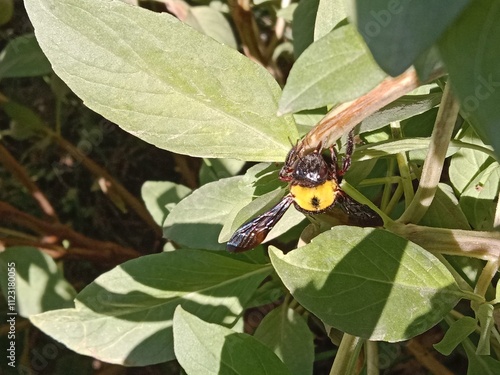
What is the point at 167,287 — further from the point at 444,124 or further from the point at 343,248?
the point at 444,124

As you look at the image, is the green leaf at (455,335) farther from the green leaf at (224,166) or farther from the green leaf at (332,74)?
the green leaf at (224,166)

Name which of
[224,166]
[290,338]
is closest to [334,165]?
[290,338]

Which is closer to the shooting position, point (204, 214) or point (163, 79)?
point (163, 79)

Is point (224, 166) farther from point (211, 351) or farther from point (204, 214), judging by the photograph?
point (211, 351)

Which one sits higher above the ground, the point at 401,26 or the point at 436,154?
the point at 401,26

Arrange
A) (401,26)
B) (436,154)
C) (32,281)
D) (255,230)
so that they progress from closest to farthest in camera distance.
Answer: (401,26), (436,154), (255,230), (32,281)

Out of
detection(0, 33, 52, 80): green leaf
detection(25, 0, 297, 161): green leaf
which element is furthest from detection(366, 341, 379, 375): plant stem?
detection(0, 33, 52, 80): green leaf
